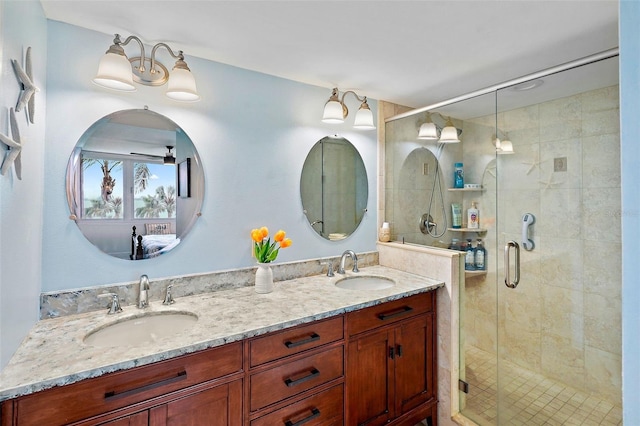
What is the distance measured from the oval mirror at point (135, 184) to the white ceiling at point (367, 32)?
0.46 m

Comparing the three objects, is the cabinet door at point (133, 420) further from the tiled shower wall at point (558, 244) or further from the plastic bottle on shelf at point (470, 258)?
the plastic bottle on shelf at point (470, 258)

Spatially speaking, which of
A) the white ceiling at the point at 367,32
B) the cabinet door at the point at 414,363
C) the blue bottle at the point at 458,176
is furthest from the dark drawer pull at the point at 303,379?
the blue bottle at the point at 458,176

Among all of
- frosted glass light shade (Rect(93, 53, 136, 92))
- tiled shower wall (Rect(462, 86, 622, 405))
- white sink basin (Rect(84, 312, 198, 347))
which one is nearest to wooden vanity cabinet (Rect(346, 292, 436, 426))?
tiled shower wall (Rect(462, 86, 622, 405))

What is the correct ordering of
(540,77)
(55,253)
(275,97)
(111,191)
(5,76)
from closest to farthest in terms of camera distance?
(5,76)
(55,253)
(111,191)
(540,77)
(275,97)

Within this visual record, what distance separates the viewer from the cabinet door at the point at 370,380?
1.66m

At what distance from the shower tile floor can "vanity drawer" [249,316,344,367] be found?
106 cm

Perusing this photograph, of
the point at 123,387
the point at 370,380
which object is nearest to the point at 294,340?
the point at 370,380

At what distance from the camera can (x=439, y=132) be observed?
97.6 inches

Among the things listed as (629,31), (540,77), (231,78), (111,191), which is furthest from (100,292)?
(540,77)

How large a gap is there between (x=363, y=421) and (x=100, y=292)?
1519 millimetres

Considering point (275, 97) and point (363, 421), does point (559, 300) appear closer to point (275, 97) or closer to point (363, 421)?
point (363, 421)

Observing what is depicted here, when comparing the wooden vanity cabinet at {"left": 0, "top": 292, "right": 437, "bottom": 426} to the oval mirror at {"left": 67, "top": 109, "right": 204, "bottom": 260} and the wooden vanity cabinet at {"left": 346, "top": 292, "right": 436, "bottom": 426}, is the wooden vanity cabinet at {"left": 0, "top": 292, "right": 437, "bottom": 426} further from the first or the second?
the oval mirror at {"left": 67, "top": 109, "right": 204, "bottom": 260}

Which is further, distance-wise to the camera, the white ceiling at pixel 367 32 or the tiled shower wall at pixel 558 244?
the tiled shower wall at pixel 558 244

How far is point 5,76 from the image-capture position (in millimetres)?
962
